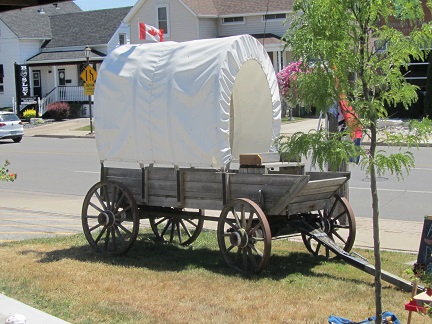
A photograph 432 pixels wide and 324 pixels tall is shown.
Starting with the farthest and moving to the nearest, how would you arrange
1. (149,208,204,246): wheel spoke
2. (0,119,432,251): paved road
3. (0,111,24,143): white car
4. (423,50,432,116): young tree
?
(0,111,24,143): white car < (423,50,432,116): young tree < (0,119,432,251): paved road < (149,208,204,246): wheel spoke

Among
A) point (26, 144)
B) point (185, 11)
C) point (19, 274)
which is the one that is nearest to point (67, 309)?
point (19, 274)

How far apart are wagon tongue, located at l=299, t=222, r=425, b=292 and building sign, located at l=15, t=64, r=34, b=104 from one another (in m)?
42.8

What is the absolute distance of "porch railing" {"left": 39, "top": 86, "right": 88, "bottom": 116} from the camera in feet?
153

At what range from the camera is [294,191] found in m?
7.85

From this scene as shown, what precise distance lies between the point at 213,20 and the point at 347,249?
35762 millimetres

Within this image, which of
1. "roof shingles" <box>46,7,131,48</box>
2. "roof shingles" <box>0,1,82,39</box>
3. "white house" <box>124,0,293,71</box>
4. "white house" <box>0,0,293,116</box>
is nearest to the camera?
"white house" <box>124,0,293,71</box>

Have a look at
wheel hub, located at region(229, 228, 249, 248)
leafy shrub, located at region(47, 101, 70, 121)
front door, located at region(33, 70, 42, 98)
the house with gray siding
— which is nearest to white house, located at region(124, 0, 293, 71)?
the house with gray siding

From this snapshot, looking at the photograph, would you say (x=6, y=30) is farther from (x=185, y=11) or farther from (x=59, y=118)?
(x=185, y=11)

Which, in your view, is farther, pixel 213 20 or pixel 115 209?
pixel 213 20

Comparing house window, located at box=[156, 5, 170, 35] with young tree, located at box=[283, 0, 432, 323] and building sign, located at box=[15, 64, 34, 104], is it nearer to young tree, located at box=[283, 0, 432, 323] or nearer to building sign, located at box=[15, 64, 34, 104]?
building sign, located at box=[15, 64, 34, 104]

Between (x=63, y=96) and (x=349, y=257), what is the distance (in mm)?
42188

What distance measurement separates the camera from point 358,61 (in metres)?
5.52

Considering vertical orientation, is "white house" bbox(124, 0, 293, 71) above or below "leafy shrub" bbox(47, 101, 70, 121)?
above

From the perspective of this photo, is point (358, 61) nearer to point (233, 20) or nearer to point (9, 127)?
point (9, 127)
